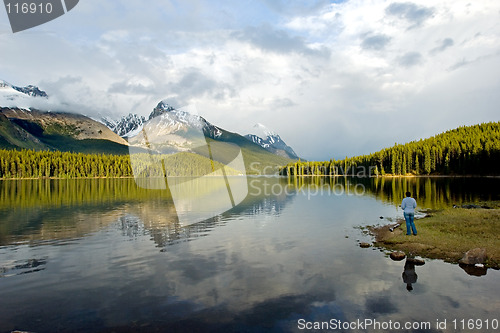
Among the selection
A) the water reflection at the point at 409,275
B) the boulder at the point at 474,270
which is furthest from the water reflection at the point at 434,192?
the water reflection at the point at 409,275

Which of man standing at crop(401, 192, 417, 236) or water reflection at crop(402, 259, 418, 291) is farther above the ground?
man standing at crop(401, 192, 417, 236)

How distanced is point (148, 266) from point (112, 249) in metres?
7.73

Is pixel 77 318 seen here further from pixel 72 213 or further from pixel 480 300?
pixel 72 213

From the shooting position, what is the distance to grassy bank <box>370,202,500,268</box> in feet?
83.8

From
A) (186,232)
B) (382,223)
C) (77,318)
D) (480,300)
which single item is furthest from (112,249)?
(382,223)

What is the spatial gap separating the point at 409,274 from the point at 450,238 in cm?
1066

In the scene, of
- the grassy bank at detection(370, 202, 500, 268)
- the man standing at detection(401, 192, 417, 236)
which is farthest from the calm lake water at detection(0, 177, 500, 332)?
the man standing at detection(401, 192, 417, 236)

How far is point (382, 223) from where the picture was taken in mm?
43969

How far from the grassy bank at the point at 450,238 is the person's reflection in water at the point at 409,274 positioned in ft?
8.88

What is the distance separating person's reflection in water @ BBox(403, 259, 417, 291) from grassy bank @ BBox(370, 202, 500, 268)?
8.88 feet

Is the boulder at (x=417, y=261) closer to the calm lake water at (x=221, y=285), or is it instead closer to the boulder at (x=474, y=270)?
the calm lake water at (x=221, y=285)

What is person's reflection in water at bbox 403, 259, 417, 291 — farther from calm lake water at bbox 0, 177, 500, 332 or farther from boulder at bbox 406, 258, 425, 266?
calm lake water at bbox 0, 177, 500, 332

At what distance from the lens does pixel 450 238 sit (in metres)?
29.2

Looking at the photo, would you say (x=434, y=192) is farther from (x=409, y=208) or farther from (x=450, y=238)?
(x=450, y=238)
